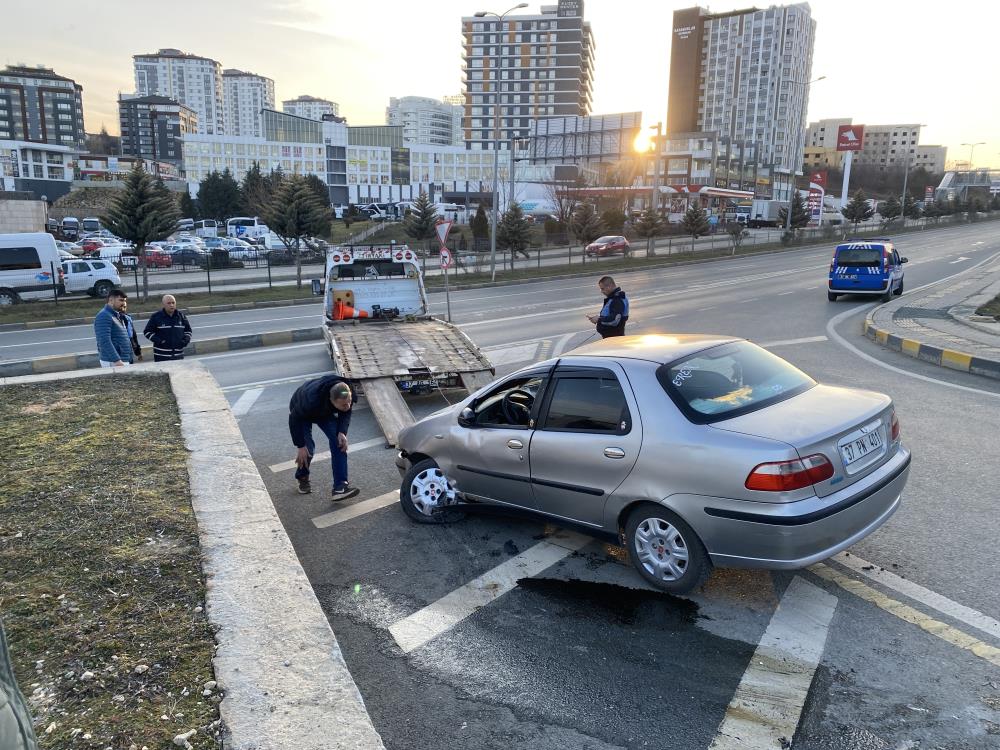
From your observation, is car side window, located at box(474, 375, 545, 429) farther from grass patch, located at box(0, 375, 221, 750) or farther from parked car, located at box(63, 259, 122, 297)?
parked car, located at box(63, 259, 122, 297)

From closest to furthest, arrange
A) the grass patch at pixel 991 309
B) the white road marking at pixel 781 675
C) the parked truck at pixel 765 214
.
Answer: the white road marking at pixel 781 675 < the grass patch at pixel 991 309 < the parked truck at pixel 765 214

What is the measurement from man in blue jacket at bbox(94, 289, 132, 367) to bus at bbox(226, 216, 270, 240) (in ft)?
155

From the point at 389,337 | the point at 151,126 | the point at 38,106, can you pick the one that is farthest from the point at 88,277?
the point at 38,106

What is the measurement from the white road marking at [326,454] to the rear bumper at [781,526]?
455 cm

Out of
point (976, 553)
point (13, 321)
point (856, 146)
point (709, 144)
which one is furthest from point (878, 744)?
point (709, 144)

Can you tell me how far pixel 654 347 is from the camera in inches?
211

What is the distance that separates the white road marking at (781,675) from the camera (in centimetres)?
339

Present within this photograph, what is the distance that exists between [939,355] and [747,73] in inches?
6057

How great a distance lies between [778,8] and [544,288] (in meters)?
140

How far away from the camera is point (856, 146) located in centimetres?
9044

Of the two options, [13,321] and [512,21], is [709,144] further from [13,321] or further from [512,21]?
[13,321]

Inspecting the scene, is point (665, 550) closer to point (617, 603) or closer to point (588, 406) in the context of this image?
point (617, 603)

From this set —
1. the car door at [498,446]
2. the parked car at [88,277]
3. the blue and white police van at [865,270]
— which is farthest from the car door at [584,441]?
the parked car at [88,277]

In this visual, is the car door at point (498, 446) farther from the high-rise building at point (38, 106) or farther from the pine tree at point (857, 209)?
the high-rise building at point (38, 106)
